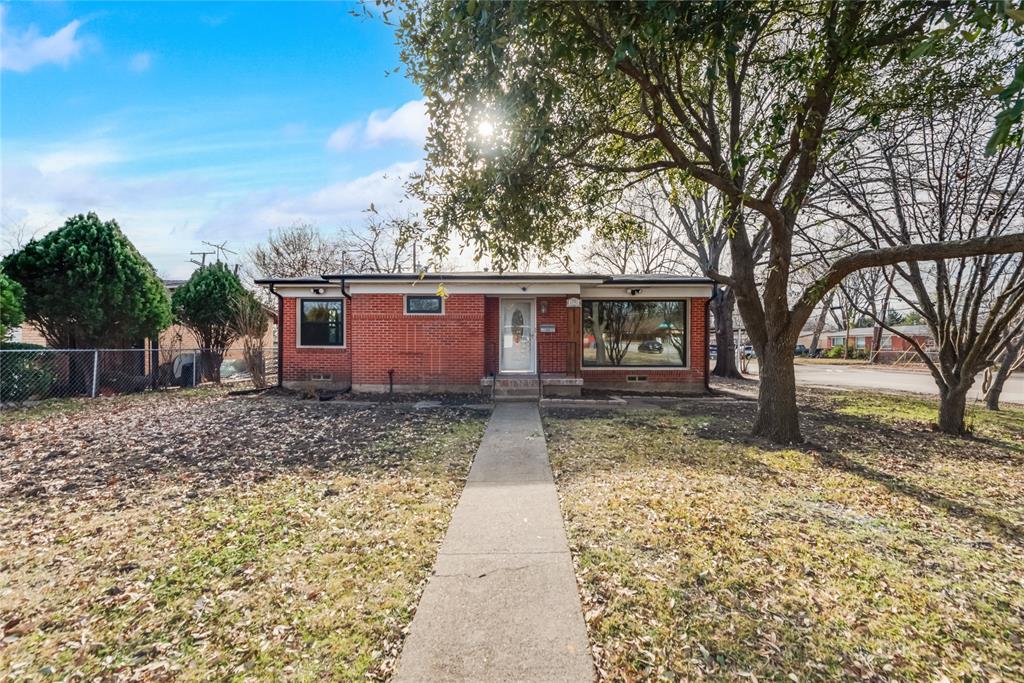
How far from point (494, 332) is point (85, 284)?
9722 millimetres

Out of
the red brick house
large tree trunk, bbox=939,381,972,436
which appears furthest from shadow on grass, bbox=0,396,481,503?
large tree trunk, bbox=939,381,972,436

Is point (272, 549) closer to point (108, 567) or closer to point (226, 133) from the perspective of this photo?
point (108, 567)

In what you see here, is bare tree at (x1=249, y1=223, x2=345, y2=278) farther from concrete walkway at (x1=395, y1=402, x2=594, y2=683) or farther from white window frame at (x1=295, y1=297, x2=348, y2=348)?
concrete walkway at (x1=395, y1=402, x2=594, y2=683)

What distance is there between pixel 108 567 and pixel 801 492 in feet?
20.0

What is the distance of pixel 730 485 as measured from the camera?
4.88 metres

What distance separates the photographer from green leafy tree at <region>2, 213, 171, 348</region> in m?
10.3

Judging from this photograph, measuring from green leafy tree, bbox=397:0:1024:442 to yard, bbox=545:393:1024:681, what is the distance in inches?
82.0

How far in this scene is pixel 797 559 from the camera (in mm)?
3289

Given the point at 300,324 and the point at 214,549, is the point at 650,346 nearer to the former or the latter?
the point at 300,324

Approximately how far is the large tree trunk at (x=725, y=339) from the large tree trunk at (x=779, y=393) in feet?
42.3

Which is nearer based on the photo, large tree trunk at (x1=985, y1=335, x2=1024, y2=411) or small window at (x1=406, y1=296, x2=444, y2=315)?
large tree trunk at (x1=985, y1=335, x2=1024, y2=411)

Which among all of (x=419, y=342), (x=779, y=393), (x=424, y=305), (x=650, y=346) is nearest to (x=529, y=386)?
(x=419, y=342)

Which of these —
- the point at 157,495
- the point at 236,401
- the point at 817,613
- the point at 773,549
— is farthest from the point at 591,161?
the point at 236,401

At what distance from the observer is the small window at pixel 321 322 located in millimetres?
12172
